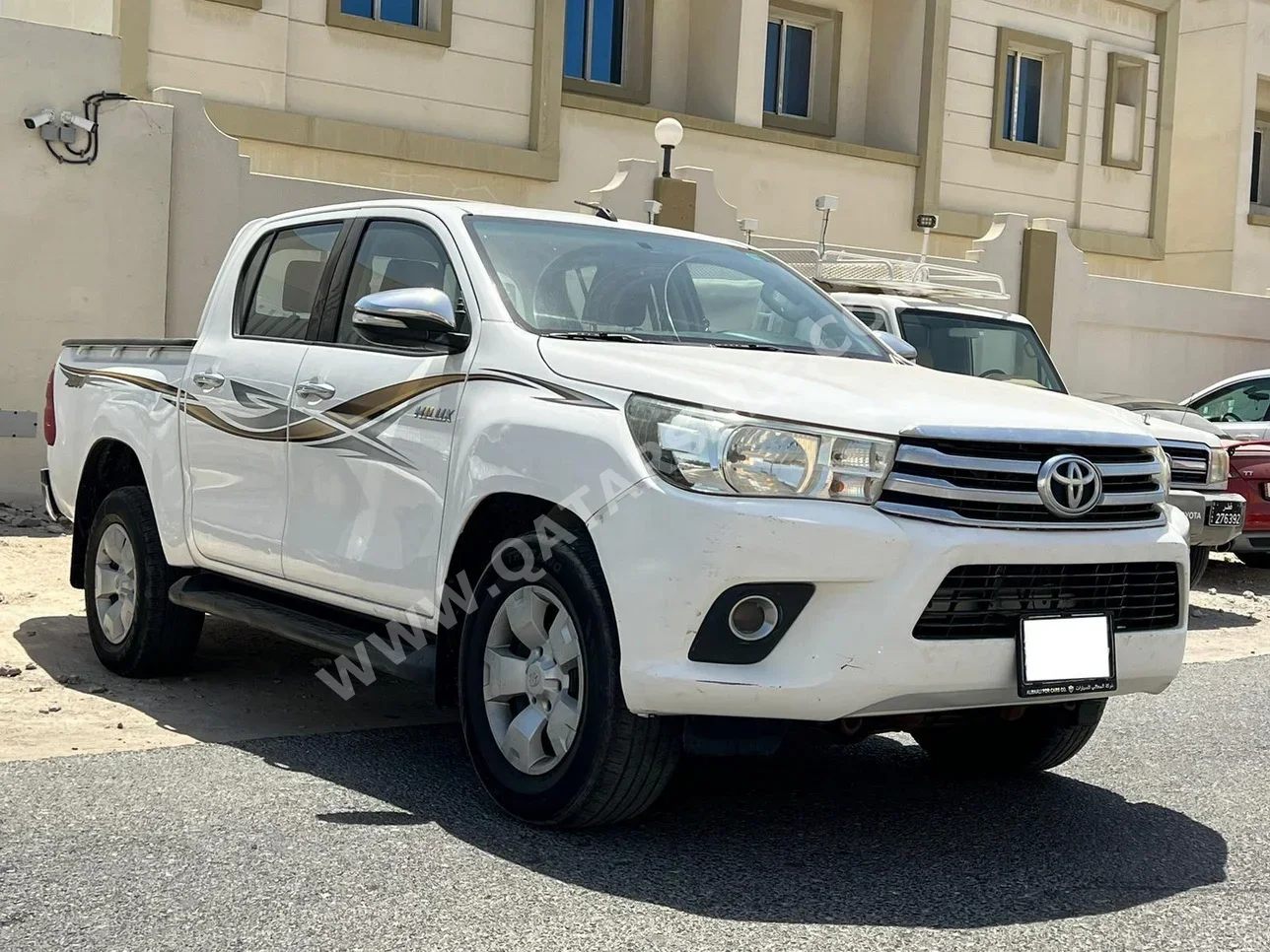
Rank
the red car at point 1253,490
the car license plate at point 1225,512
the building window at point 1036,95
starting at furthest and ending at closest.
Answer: the building window at point 1036,95
the red car at point 1253,490
the car license plate at point 1225,512

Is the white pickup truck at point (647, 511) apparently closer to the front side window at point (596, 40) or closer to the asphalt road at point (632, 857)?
the asphalt road at point (632, 857)

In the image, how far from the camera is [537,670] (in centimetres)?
478

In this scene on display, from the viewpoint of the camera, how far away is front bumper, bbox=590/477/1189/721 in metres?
4.29

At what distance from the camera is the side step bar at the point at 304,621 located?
5.32 metres

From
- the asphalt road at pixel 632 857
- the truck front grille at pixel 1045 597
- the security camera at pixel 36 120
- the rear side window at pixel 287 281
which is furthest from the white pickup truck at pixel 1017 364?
the security camera at pixel 36 120

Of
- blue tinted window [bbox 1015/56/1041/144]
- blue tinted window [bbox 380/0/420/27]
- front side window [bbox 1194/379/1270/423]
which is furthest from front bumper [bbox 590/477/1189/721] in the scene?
blue tinted window [bbox 1015/56/1041/144]

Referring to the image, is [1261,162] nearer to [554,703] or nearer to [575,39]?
[575,39]

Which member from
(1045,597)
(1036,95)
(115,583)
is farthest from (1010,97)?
(1045,597)

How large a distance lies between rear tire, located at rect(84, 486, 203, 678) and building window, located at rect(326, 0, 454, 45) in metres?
10.8

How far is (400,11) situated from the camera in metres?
17.5

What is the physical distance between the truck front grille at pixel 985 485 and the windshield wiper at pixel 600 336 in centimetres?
115

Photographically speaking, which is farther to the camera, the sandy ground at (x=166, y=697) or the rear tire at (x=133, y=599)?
the rear tire at (x=133, y=599)

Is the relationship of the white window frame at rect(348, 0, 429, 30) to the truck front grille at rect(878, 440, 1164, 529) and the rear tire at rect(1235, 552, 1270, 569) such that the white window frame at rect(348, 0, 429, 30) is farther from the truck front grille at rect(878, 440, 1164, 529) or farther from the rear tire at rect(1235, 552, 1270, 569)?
the truck front grille at rect(878, 440, 1164, 529)

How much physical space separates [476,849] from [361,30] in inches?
542
